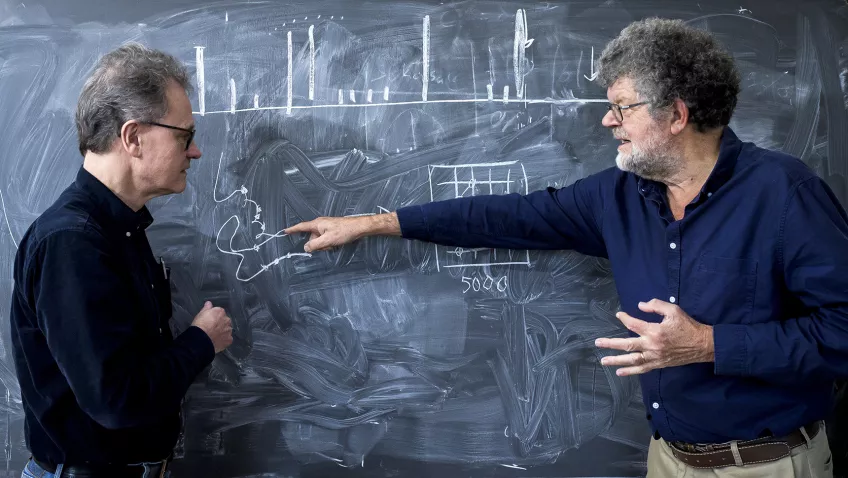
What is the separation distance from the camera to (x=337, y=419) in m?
2.07

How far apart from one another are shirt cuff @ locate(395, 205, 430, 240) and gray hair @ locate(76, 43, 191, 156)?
0.69m

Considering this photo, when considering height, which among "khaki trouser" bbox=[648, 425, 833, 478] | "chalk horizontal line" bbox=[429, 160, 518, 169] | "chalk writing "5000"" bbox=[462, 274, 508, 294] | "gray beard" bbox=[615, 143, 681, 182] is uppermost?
"gray beard" bbox=[615, 143, 681, 182]

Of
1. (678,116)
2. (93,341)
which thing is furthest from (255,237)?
(678,116)

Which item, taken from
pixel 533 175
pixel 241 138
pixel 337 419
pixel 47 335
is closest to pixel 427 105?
pixel 533 175

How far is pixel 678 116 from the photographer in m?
1.70

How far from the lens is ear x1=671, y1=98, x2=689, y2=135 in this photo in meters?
1.68

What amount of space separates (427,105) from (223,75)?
608mm

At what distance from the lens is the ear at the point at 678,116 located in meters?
1.68

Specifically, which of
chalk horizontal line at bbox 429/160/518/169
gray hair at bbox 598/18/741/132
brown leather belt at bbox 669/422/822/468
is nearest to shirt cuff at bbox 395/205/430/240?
chalk horizontal line at bbox 429/160/518/169

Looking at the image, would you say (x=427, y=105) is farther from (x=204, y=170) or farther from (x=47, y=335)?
(x=47, y=335)

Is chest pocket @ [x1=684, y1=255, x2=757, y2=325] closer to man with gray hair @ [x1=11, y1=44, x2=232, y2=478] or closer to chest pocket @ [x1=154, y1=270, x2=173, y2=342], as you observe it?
man with gray hair @ [x1=11, y1=44, x2=232, y2=478]

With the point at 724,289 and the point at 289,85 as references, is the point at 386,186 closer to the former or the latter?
the point at 289,85

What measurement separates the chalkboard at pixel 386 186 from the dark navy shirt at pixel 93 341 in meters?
0.37

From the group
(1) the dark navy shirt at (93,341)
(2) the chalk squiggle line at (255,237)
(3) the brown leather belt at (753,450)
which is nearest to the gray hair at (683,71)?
(3) the brown leather belt at (753,450)
